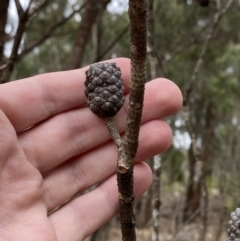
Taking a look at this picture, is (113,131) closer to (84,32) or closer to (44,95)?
(44,95)

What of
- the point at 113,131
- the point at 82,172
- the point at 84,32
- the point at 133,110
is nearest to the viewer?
the point at 133,110

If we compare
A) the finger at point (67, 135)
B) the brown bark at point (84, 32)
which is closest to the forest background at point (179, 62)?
the brown bark at point (84, 32)

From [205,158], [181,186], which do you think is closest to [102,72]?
[205,158]

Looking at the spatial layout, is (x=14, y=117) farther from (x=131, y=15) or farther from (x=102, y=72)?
(x=131, y=15)

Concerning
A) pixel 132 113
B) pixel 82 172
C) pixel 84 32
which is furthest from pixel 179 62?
pixel 132 113

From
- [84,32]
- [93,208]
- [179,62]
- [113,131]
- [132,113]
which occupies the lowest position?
[179,62]

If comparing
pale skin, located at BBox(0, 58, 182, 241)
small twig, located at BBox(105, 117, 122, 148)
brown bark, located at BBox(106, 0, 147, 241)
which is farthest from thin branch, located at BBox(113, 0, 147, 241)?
pale skin, located at BBox(0, 58, 182, 241)

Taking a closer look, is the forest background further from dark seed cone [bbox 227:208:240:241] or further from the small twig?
dark seed cone [bbox 227:208:240:241]
